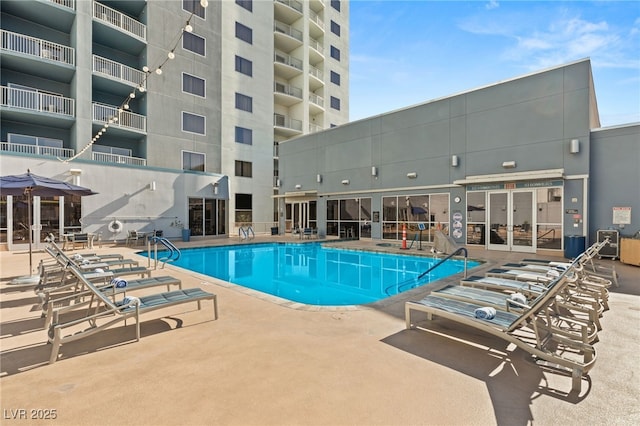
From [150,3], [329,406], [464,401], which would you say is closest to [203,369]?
[329,406]

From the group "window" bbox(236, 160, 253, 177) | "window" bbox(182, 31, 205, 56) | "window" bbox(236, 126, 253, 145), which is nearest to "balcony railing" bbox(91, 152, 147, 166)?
"window" bbox(236, 160, 253, 177)

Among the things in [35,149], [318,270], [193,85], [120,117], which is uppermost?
[193,85]

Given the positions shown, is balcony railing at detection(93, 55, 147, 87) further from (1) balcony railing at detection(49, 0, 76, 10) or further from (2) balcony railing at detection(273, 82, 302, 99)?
(2) balcony railing at detection(273, 82, 302, 99)

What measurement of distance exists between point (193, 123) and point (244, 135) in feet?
12.4

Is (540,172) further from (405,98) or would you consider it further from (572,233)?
(405,98)

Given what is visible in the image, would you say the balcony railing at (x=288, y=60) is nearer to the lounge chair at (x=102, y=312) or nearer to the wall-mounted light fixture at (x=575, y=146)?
the wall-mounted light fixture at (x=575, y=146)

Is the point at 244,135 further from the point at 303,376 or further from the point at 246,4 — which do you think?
the point at 303,376

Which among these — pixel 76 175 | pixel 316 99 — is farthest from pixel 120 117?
pixel 316 99

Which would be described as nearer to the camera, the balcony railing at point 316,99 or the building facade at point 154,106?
the building facade at point 154,106

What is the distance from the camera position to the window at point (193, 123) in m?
19.5

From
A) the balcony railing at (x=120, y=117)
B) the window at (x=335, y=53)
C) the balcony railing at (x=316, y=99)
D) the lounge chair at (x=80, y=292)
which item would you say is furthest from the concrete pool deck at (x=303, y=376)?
the window at (x=335, y=53)

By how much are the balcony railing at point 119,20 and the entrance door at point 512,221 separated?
67.4ft

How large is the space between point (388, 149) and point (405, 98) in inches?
118

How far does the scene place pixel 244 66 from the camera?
893 inches
